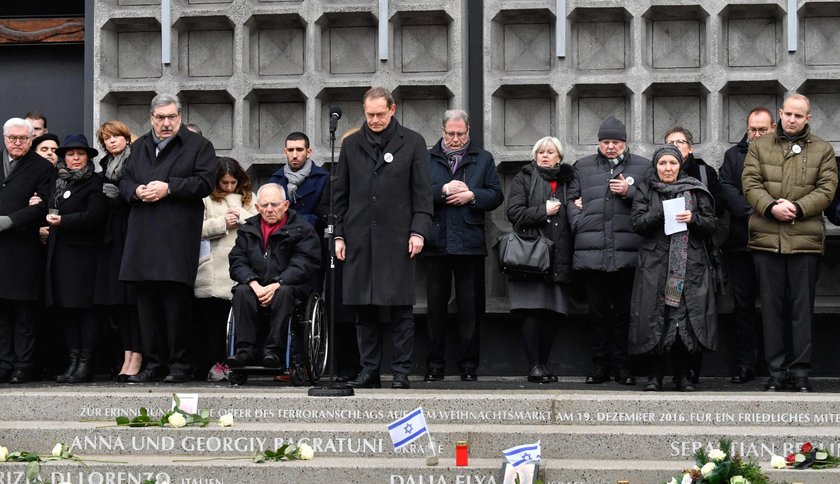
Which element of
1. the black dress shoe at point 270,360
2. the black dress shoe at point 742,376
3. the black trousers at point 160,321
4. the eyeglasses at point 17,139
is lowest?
the black dress shoe at point 742,376

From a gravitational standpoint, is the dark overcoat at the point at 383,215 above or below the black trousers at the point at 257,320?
above

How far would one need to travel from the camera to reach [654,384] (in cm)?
985

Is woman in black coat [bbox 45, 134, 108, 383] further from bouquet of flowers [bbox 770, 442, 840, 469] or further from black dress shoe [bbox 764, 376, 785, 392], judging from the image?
bouquet of flowers [bbox 770, 442, 840, 469]

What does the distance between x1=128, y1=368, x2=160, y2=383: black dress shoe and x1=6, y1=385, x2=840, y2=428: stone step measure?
4.73 feet

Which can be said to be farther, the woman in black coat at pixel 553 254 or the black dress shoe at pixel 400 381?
→ the woman in black coat at pixel 553 254

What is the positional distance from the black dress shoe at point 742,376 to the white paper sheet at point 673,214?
151 cm

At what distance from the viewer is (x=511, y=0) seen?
1195 centimetres

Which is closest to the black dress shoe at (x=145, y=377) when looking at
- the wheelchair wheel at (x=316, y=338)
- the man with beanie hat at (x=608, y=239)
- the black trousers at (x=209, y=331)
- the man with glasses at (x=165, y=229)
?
the man with glasses at (x=165, y=229)

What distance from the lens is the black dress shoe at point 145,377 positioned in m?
10.5

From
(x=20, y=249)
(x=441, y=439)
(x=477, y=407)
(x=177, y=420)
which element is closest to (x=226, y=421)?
(x=177, y=420)

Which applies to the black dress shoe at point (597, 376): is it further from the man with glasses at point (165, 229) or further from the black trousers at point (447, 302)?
the man with glasses at point (165, 229)

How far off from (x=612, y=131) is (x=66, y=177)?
13.4 feet

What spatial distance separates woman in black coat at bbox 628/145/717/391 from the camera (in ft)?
32.3

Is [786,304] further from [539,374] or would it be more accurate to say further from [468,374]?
[468,374]
